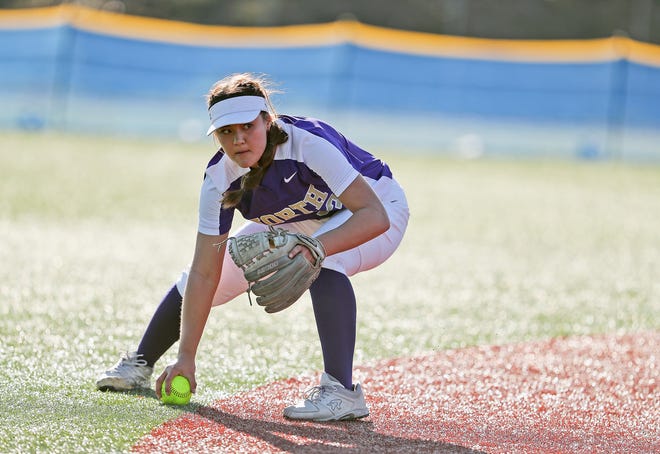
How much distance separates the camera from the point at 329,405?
139 inches

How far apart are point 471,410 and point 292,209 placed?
1089 millimetres

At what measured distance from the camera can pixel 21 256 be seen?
7.21 m

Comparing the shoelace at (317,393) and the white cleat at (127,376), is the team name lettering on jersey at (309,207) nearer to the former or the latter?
the shoelace at (317,393)

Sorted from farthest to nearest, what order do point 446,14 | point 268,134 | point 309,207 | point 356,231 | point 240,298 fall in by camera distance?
point 446,14
point 240,298
point 309,207
point 268,134
point 356,231

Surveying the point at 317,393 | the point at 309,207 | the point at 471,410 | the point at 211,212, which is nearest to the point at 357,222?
the point at 309,207

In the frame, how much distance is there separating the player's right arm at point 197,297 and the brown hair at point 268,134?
192 mm

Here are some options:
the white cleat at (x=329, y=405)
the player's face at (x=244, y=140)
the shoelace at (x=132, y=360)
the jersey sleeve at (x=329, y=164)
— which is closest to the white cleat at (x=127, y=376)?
the shoelace at (x=132, y=360)

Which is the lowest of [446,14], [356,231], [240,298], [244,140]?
[240,298]

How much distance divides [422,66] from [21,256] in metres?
12.4

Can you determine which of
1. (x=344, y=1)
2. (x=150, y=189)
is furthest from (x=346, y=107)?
(x=344, y=1)

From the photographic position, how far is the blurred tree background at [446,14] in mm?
33344

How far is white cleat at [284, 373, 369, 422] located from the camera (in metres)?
3.53

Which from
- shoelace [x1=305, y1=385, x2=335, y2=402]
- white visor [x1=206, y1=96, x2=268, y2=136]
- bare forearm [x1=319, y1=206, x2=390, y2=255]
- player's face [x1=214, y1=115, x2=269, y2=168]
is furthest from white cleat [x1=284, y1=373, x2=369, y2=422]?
white visor [x1=206, y1=96, x2=268, y2=136]

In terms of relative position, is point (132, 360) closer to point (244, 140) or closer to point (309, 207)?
point (309, 207)
